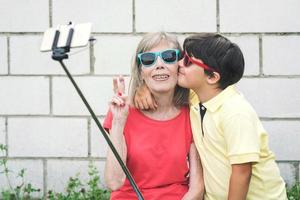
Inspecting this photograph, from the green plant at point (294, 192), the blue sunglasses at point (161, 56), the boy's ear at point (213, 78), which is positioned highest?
the blue sunglasses at point (161, 56)

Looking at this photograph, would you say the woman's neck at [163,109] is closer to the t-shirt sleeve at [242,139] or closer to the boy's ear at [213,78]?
the boy's ear at [213,78]

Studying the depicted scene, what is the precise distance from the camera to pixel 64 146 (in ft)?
14.0

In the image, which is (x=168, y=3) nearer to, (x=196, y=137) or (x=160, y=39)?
(x=160, y=39)

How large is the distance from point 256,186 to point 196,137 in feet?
1.16

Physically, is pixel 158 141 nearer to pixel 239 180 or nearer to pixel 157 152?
pixel 157 152

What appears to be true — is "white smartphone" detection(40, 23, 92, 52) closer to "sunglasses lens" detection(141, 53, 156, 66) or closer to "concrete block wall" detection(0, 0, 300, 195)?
"sunglasses lens" detection(141, 53, 156, 66)

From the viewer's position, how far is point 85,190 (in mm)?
4309

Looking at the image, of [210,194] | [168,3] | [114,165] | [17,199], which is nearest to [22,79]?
[17,199]

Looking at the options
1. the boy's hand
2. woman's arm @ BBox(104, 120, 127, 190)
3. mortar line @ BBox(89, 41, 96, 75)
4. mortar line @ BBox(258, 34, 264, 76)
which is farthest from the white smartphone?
mortar line @ BBox(258, 34, 264, 76)

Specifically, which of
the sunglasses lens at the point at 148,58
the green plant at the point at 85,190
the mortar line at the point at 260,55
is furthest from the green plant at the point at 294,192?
the sunglasses lens at the point at 148,58

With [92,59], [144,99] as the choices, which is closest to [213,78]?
[144,99]

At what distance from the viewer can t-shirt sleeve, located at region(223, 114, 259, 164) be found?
2.70m

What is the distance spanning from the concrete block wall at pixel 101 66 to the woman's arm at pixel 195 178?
120cm

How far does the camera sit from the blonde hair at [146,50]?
3.09 meters
